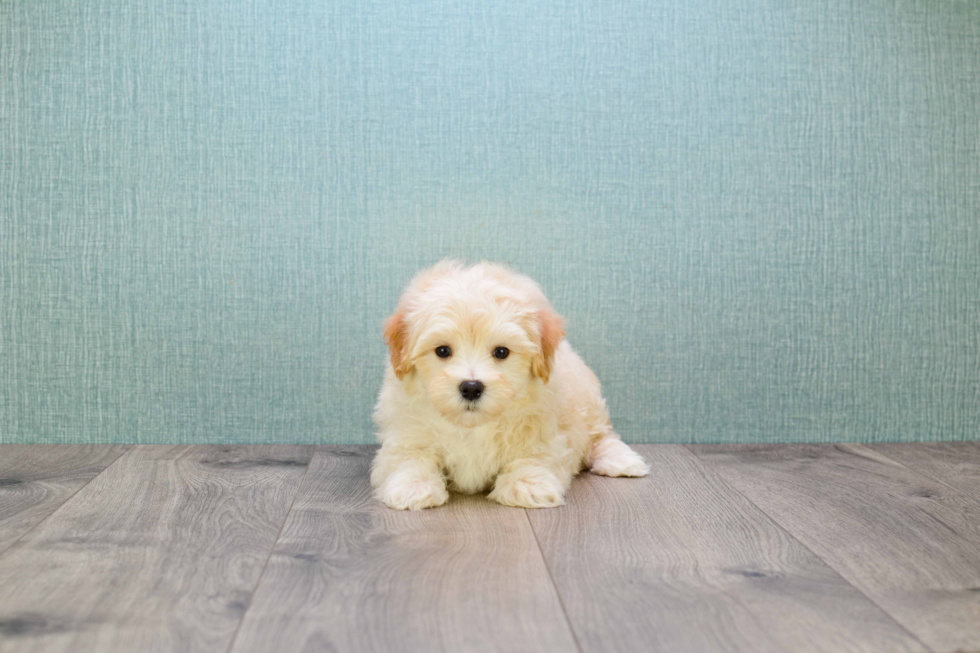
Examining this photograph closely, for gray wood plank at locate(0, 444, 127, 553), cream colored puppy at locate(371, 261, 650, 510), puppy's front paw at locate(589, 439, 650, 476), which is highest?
cream colored puppy at locate(371, 261, 650, 510)

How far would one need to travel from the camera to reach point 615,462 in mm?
2318

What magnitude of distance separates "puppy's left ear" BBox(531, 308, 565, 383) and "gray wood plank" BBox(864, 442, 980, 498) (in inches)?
48.5

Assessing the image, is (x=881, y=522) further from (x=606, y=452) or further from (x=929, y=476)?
(x=606, y=452)

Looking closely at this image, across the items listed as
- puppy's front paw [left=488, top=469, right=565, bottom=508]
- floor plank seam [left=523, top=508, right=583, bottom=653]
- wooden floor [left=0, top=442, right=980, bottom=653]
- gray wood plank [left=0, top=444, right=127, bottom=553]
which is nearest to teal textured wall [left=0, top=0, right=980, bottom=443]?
gray wood plank [left=0, top=444, right=127, bottom=553]

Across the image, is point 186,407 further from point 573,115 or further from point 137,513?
point 573,115

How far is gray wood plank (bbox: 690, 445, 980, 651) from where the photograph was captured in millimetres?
1355

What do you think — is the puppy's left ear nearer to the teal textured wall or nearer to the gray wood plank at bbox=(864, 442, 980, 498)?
the teal textured wall

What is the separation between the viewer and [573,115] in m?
2.68

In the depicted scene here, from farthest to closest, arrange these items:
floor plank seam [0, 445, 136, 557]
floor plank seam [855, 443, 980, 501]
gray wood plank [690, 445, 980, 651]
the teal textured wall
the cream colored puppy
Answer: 1. the teal textured wall
2. floor plank seam [855, 443, 980, 501]
3. the cream colored puppy
4. floor plank seam [0, 445, 136, 557]
5. gray wood plank [690, 445, 980, 651]

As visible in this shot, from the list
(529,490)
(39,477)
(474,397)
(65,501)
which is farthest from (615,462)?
(39,477)

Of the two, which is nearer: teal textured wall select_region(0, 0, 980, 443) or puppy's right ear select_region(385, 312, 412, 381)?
puppy's right ear select_region(385, 312, 412, 381)

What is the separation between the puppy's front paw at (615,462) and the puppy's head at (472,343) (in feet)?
1.42

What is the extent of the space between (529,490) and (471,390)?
32 centimetres

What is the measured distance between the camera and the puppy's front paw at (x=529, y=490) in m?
1.96
